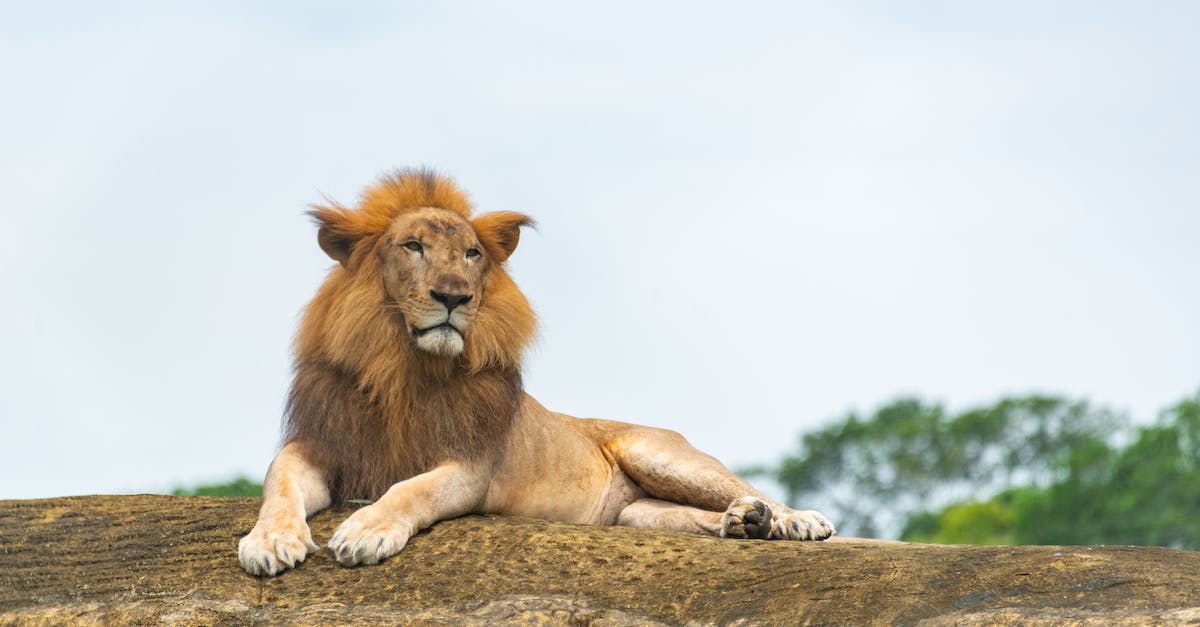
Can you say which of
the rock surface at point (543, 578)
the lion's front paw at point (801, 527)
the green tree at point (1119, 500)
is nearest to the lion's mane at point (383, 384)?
the rock surface at point (543, 578)

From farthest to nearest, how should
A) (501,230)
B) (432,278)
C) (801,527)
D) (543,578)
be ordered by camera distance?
(501,230) → (432,278) → (801,527) → (543,578)

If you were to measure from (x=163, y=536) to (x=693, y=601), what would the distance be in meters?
2.20

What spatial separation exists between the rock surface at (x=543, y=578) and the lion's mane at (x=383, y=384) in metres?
0.27

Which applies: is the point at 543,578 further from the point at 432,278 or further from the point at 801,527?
the point at 432,278

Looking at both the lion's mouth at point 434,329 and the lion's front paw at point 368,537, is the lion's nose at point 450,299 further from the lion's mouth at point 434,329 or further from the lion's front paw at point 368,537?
the lion's front paw at point 368,537

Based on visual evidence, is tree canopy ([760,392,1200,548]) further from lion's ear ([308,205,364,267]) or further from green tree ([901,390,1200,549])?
lion's ear ([308,205,364,267])

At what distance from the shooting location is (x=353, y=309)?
7.38 m

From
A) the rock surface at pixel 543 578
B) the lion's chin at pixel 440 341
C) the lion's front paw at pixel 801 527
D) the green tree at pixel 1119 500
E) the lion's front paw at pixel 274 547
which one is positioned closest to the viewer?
the rock surface at pixel 543 578

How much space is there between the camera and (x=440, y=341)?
725cm

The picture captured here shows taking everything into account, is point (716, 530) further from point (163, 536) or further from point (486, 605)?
point (163, 536)

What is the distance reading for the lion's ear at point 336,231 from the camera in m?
7.54

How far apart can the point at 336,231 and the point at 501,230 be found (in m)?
0.73

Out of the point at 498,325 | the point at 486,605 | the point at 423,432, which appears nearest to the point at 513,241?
the point at 498,325

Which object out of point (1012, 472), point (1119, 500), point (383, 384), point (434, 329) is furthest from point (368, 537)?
point (1012, 472)
